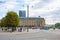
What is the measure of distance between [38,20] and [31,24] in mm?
7546

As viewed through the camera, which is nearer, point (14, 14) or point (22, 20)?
point (14, 14)

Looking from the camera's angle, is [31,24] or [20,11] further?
[31,24]

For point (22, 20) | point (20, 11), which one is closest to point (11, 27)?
point (20, 11)

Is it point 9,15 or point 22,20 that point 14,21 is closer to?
point 9,15

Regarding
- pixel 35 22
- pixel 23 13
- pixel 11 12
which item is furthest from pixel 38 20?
pixel 23 13

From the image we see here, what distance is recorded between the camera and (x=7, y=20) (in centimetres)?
7856

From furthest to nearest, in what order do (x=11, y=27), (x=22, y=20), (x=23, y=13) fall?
(x=22, y=20), (x=11, y=27), (x=23, y=13)

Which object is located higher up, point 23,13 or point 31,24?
point 23,13

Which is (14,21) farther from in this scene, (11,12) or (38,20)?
(38,20)

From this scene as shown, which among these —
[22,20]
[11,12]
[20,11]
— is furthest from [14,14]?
[22,20]

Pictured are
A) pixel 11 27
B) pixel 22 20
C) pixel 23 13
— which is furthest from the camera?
pixel 22 20

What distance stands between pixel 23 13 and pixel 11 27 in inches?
484

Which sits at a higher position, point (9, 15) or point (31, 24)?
point (9, 15)

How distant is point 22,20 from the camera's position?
171375 mm
